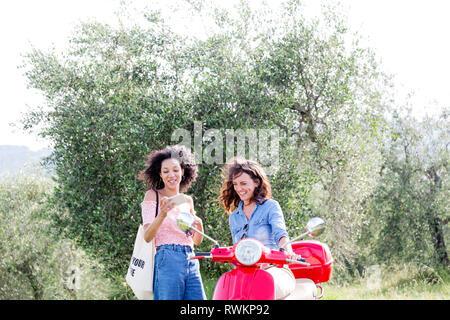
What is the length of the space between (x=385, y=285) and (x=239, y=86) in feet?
24.1

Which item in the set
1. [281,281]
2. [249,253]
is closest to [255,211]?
[281,281]

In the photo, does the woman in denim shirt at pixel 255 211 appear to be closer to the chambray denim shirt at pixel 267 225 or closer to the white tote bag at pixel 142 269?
the chambray denim shirt at pixel 267 225

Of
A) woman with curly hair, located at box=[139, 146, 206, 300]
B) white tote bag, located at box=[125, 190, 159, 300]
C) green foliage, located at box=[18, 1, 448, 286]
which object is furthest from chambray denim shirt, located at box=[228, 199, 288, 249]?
A: green foliage, located at box=[18, 1, 448, 286]

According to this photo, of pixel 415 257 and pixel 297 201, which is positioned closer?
pixel 297 201

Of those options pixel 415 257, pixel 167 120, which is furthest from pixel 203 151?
pixel 415 257

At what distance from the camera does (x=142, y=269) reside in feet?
13.2

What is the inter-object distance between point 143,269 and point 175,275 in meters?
0.27

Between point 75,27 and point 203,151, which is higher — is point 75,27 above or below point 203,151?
above

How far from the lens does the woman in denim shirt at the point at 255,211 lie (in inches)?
158

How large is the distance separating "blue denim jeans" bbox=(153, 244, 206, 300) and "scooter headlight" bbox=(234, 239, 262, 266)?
794mm

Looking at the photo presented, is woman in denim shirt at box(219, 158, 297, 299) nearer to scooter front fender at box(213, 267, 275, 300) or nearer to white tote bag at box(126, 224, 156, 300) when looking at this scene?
scooter front fender at box(213, 267, 275, 300)

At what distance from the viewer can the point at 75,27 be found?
1391 cm

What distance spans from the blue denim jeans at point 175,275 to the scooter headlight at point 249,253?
0.79 m
